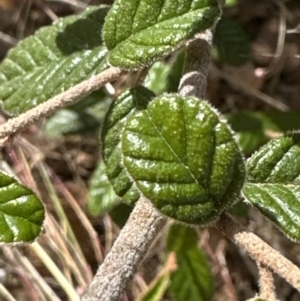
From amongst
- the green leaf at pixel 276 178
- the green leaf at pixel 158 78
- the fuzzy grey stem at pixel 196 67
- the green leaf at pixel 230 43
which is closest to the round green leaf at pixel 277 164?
the green leaf at pixel 276 178

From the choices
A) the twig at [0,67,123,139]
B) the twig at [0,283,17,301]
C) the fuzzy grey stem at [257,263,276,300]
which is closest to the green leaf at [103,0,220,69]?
the twig at [0,67,123,139]

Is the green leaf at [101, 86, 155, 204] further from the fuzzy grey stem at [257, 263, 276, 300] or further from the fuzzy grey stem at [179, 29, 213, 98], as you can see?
the fuzzy grey stem at [257, 263, 276, 300]

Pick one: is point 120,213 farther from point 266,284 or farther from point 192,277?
point 266,284

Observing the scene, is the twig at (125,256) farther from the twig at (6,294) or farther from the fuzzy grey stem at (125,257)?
the twig at (6,294)

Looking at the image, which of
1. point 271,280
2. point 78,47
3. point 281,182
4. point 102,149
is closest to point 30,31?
point 78,47

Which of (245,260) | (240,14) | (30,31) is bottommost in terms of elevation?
(245,260)

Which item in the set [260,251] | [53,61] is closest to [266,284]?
[260,251]

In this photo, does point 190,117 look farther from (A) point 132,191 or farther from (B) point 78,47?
(B) point 78,47
